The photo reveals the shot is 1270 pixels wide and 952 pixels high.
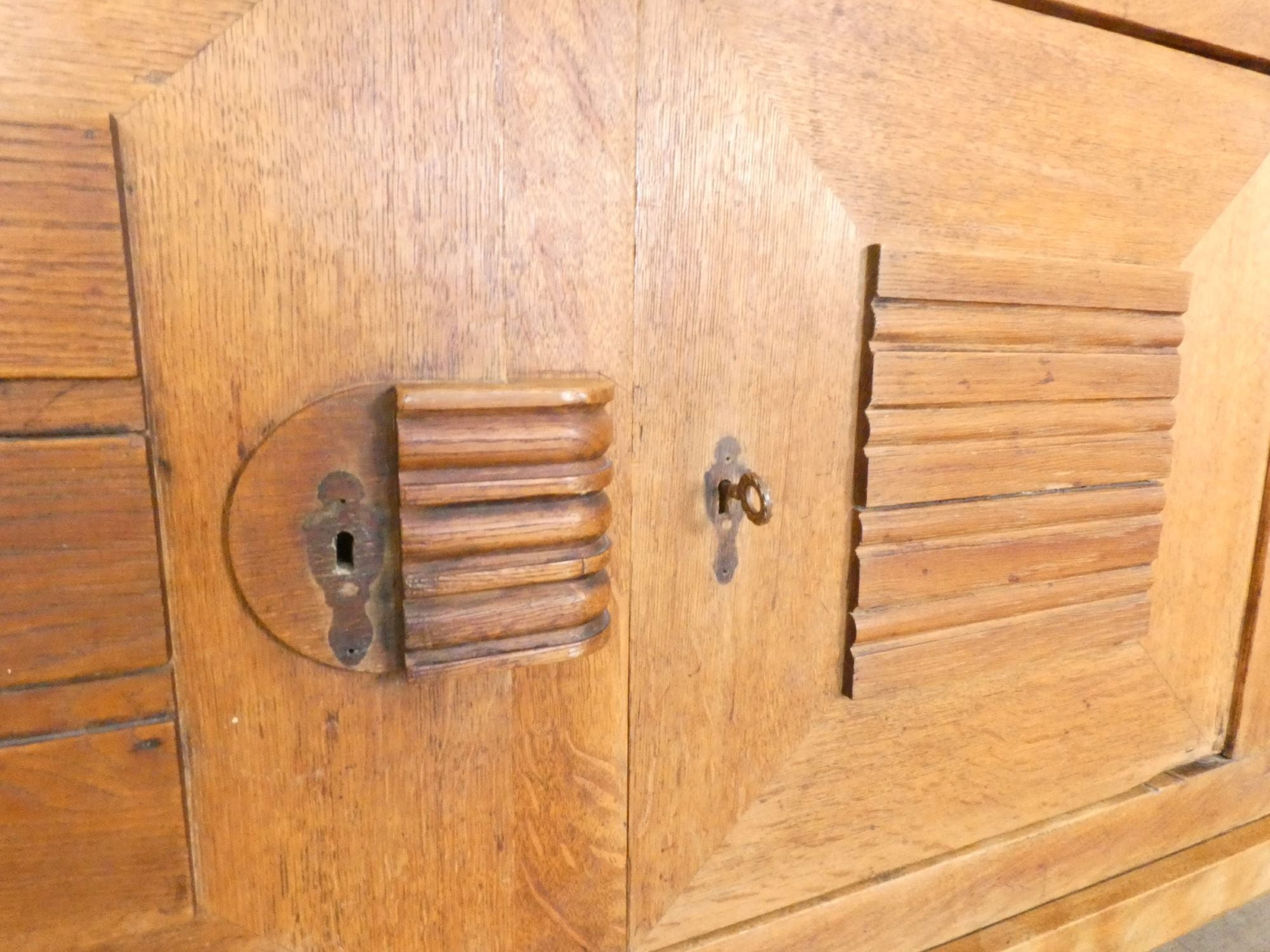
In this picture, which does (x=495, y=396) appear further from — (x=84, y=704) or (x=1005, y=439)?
(x=1005, y=439)

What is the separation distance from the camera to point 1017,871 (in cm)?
64

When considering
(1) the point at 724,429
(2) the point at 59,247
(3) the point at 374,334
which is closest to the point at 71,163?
(2) the point at 59,247

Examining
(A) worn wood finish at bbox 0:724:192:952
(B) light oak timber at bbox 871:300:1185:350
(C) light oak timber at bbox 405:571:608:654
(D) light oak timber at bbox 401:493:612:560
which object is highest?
(B) light oak timber at bbox 871:300:1185:350

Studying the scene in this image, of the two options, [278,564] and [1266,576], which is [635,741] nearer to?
[278,564]

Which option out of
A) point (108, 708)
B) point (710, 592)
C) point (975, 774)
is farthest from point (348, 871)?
point (975, 774)

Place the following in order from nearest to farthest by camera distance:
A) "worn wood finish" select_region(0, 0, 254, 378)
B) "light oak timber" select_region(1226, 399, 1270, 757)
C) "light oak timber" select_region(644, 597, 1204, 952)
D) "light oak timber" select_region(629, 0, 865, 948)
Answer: "worn wood finish" select_region(0, 0, 254, 378) → "light oak timber" select_region(629, 0, 865, 948) → "light oak timber" select_region(644, 597, 1204, 952) → "light oak timber" select_region(1226, 399, 1270, 757)

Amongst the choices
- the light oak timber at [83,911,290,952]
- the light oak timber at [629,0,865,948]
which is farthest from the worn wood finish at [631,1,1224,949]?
the light oak timber at [83,911,290,952]

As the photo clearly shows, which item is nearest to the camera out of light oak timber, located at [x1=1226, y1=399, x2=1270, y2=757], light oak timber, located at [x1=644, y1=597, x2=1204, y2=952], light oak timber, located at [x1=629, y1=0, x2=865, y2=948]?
light oak timber, located at [x1=629, y1=0, x2=865, y2=948]

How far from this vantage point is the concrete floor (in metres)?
0.73

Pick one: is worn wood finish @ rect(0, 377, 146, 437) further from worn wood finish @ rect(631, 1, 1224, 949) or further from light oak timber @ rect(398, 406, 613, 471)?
worn wood finish @ rect(631, 1, 1224, 949)

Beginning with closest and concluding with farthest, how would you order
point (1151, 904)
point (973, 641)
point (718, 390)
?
point (718, 390) → point (973, 641) → point (1151, 904)

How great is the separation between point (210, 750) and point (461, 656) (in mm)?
139

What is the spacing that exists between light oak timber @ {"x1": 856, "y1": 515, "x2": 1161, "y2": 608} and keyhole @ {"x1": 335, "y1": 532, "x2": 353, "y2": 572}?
335 mm

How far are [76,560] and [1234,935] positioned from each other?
105 centimetres
